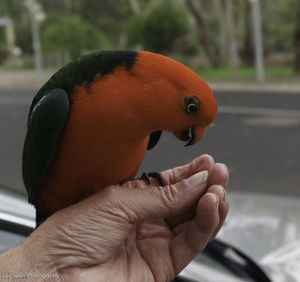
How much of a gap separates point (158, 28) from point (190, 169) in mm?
19792

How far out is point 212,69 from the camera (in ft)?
66.6

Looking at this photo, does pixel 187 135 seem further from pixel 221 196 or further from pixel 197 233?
pixel 197 233

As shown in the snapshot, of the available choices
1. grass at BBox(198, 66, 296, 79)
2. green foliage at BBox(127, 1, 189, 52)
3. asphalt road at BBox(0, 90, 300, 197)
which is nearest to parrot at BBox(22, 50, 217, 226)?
asphalt road at BBox(0, 90, 300, 197)

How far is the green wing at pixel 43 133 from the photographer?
1.45 metres

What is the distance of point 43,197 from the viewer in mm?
1650

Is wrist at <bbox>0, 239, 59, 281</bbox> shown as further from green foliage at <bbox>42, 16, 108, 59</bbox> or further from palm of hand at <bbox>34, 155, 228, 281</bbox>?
green foliage at <bbox>42, 16, 108, 59</bbox>

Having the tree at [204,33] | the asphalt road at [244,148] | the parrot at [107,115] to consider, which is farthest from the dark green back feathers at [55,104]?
the tree at [204,33]

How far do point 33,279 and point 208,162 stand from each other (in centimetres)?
76

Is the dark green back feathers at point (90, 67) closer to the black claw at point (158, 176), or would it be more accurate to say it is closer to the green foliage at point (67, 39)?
the black claw at point (158, 176)

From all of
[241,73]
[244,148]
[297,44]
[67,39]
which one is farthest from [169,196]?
[67,39]

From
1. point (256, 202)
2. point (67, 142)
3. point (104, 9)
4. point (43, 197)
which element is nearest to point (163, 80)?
point (67, 142)

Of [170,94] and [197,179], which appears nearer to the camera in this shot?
[170,94]

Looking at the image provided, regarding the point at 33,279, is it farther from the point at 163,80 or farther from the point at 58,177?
the point at 163,80

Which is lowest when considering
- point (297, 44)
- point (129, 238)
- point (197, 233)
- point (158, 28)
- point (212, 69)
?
point (212, 69)
